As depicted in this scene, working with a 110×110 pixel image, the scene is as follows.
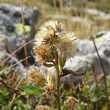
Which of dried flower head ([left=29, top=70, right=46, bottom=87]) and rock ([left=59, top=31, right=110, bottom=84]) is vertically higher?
dried flower head ([left=29, top=70, right=46, bottom=87])

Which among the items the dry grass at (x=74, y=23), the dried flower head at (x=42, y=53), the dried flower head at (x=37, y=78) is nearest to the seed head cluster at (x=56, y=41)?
the dried flower head at (x=42, y=53)

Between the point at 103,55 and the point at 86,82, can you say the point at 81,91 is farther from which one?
the point at 103,55

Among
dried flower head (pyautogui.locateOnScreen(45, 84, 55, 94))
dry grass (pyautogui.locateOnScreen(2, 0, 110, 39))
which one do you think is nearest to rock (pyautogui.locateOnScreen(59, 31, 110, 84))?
dry grass (pyautogui.locateOnScreen(2, 0, 110, 39))

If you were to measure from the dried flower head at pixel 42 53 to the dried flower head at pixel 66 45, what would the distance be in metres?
0.06

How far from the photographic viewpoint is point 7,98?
1.56m

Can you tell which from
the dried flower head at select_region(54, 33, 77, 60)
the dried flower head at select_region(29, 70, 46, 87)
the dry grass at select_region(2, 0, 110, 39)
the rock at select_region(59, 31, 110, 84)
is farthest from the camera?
the dry grass at select_region(2, 0, 110, 39)

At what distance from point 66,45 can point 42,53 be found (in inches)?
4.6

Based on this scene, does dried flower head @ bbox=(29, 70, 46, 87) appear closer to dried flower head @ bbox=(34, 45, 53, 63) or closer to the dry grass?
dried flower head @ bbox=(34, 45, 53, 63)

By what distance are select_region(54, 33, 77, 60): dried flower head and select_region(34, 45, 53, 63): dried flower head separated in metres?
0.06

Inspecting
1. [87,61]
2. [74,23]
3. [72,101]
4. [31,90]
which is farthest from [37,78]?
[74,23]

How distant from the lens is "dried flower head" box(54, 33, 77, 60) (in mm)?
771

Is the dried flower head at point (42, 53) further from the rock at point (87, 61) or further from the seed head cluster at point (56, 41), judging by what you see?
the rock at point (87, 61)

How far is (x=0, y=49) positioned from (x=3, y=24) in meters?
1.17

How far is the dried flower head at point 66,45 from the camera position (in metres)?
0.77
